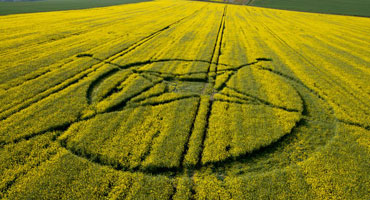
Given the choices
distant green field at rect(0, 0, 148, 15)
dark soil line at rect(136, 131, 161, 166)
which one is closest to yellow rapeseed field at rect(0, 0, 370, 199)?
dark soil line at rect(136, 131, 161, 166)

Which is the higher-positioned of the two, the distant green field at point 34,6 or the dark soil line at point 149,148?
the distant green field at point 34,6

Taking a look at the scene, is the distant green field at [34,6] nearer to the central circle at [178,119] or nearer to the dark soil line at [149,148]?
the central circle at [178,119]

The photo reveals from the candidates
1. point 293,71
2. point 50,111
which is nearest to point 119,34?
point 50,111

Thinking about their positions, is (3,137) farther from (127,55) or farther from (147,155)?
(127,55)

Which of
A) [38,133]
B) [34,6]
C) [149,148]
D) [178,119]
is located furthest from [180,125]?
[34,6]

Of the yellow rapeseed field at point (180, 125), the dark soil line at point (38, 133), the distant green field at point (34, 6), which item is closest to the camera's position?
the yellow rapeseed field at point (180, 125)

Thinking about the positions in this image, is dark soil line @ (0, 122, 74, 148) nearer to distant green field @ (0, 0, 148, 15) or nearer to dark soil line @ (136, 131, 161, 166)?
dark soil line @ (136, 131, 161, 166)

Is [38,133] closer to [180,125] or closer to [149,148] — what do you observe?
[149,148]

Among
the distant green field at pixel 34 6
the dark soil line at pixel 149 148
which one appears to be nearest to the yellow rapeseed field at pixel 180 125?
the dark soil line at pixel 149 148

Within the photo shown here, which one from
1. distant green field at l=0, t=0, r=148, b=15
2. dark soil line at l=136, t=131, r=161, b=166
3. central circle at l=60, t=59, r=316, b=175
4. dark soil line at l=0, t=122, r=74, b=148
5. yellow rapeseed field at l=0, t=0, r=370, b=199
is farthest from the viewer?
distant green field at l=0, t=0, r=148, b=15
